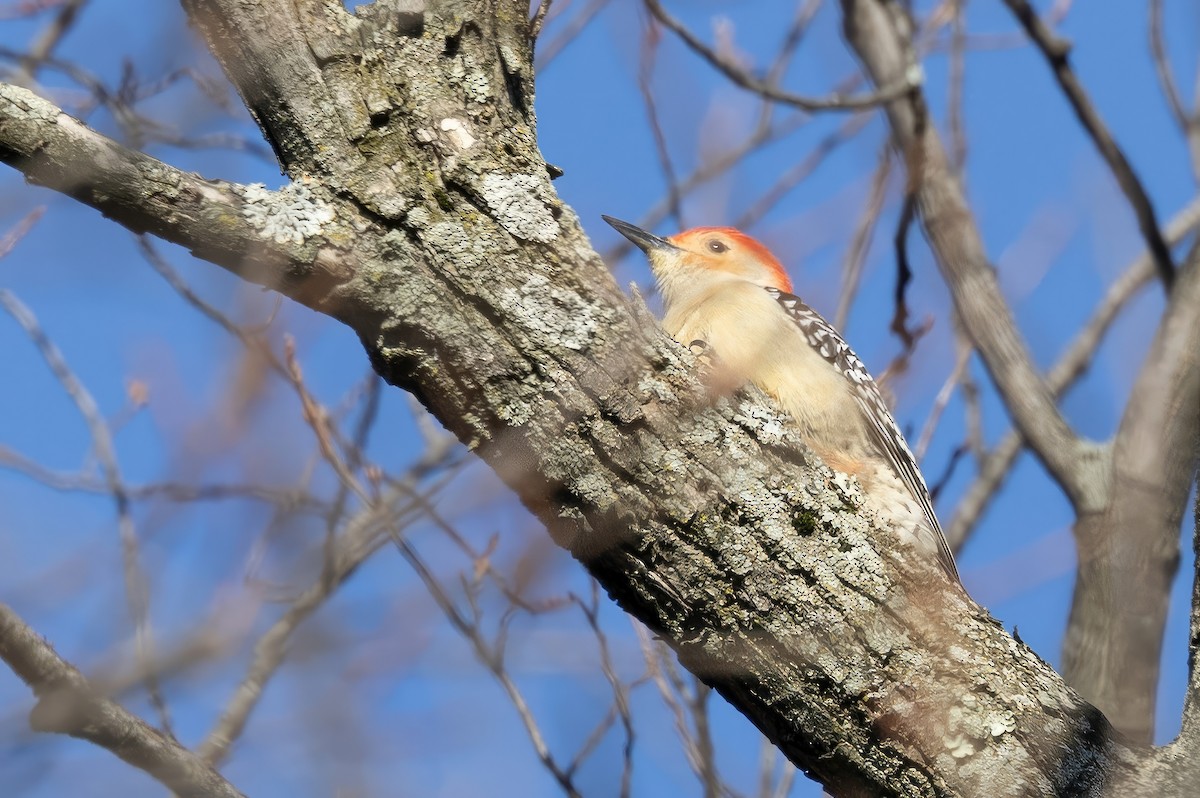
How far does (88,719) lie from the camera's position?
2889 mm

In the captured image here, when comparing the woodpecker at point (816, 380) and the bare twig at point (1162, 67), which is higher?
the bare twig at point (1162, 67)

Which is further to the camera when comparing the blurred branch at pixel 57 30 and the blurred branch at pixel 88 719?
the blurred branch at pixel 57 30

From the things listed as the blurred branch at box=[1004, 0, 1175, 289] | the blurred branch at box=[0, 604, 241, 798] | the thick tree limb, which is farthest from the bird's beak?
the blurred branch at box=[0, 604, 241, 798]

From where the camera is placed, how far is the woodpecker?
5283 millimetres

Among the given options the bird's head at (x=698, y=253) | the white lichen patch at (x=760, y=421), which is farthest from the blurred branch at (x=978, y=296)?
the white lichen patch at (x=760, y=421)

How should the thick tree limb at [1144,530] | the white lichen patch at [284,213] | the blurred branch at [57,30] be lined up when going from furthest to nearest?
the blurred branch at [57,30]
the thick tree limb at [1144,530]
the white lichen patch at [284,213]

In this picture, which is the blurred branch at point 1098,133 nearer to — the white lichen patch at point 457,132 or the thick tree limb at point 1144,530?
the thick tree limb at point 1144,530

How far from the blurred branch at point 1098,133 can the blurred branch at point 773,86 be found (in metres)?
0.63

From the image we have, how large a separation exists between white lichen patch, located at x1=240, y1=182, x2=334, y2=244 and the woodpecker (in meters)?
2.10

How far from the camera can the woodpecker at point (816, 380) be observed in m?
5.28

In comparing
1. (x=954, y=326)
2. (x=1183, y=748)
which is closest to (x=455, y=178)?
(x=1183, y=748)

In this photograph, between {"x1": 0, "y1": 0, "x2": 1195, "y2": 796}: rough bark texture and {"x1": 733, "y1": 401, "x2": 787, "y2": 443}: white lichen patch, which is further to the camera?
{"x1": 733, "y1": 401, "x2": 787, "y2": 443}: white lichen patch

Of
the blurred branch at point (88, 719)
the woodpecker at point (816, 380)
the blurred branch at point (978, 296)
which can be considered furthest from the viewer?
the blurred branch at point (978, 296)

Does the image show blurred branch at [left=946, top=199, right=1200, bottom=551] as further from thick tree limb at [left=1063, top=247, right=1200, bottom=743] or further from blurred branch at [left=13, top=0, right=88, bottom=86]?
blurred branch at [left=13, top=0, right=88, bottom=86]
